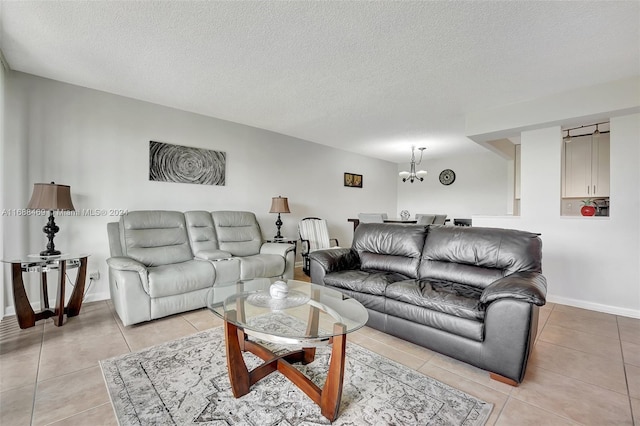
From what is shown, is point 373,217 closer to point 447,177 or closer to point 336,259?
point 336,259

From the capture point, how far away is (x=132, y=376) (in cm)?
179

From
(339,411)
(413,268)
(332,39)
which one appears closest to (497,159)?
(413,268)

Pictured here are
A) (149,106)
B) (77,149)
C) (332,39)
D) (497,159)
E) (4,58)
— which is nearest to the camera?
(332,39)

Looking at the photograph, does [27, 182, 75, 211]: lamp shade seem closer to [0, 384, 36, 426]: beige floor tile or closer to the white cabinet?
[0, 384, 36, 426]: beige floor tile

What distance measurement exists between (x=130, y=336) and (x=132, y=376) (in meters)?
0.71

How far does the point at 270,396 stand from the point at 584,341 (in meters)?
2.63

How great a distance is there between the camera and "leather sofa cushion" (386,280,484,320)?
1922 millimetres

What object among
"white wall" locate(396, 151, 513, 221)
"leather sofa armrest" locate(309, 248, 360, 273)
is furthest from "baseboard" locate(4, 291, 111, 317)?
"white wall" locate(396, 151, 513, 221)

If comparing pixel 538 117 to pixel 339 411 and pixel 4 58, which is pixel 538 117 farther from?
pixel 4 58

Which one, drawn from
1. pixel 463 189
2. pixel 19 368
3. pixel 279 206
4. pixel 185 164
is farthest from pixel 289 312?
pixel 463 189

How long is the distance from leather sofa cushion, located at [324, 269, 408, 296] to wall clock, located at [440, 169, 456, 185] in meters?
4.90

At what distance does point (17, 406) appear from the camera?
152 centimetres

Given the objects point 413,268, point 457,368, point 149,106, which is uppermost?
point 149,106

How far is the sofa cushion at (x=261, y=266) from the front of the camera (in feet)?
10.7
